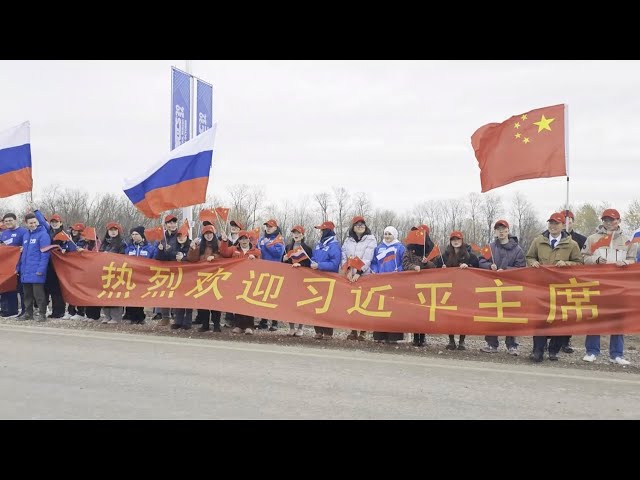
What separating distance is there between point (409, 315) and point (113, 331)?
4907 millimetres

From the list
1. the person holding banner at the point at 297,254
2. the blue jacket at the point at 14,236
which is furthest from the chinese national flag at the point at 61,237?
the person holding banner at the point at 297,254

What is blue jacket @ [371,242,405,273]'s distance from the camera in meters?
9.12

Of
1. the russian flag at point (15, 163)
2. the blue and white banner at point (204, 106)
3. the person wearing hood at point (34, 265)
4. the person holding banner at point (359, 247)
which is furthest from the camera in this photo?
the blue and white banner at point (204, 106)

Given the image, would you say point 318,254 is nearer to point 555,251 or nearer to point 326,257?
point 326,257

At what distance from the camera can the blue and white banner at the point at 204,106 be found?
15211 mm

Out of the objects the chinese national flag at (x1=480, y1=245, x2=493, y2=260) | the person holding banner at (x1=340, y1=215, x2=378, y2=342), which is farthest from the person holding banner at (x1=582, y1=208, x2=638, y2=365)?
the person holding banner at (x1=340, y1=215, x2=378, y2=342)

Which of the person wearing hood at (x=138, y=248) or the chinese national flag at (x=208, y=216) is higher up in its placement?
the chinese national flag at (x=208, y=216)

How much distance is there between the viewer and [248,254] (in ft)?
32.0

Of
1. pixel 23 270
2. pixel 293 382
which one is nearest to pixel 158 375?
pixel 293 382

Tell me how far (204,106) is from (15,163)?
593 centimetres

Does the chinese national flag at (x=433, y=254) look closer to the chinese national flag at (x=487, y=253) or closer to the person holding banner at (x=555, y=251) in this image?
the chinese national flag at (x=487, y=253)

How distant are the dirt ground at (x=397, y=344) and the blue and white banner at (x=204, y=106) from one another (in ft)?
21.6

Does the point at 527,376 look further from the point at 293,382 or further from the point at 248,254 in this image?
the point at 248,254

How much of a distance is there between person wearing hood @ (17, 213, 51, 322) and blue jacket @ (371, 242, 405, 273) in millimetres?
6062
